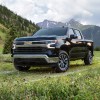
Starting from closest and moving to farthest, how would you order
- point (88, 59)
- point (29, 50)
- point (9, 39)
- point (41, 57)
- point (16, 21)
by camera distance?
point (41, 57) → point (29, 50) → point (88, 59) → point (9, 39) → point (16, 21)

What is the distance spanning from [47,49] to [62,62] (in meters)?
1.11

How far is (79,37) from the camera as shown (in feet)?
64.7

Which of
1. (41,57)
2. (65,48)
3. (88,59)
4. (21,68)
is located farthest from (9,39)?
(41,57)

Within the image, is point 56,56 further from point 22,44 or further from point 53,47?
point 22,44

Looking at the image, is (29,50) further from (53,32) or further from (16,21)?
(16,21)

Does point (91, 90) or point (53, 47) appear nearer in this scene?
point (91, 90)

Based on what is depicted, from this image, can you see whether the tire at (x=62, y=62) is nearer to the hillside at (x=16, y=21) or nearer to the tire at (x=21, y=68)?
the tire at (x=21, y=68)

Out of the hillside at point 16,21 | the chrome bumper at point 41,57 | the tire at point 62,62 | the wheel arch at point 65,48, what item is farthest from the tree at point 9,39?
the hillside at point 16,21

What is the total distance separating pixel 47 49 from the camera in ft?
54.4

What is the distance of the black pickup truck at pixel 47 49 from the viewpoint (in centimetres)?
1659

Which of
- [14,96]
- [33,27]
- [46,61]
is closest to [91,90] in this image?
[14,96]

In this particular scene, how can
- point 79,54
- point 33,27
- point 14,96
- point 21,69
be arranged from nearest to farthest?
point 14,96 → point 21,69 → point 79,54 → point 33,27

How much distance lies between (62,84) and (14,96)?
115cm

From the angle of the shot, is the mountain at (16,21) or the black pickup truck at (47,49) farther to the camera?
the mountain at (16,21)
